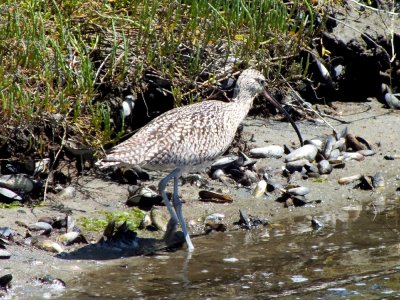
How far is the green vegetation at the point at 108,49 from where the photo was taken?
24.2 feet

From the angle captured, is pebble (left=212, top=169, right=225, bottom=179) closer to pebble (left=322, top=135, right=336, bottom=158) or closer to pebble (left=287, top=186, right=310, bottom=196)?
pebble (left=287, top=186, right=310, bottom=196)

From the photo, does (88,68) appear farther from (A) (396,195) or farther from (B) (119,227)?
(A) (396,195)

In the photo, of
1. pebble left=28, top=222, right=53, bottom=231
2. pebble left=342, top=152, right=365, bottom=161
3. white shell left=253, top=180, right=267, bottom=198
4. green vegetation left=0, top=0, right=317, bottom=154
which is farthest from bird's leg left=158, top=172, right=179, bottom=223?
pebble left=342, top=152, right=365, bottom=161

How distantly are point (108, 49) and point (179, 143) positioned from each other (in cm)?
157

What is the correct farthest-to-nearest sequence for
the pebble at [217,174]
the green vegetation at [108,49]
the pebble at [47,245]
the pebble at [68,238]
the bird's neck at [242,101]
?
the pebble at [217,174], the bird's neck at [242,101], the green vegetation at [108,49], the pebble at [68,238], the pebble at [47,245]

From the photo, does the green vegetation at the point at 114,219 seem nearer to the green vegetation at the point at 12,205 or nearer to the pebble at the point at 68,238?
the pebble at the point at 68,238

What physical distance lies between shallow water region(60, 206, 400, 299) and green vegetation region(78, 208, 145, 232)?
48cm

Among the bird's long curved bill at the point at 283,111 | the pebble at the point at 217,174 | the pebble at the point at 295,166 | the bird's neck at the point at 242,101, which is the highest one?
the bird's neck at the point at 242,101

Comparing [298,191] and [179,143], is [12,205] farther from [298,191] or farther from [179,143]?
[298,191]

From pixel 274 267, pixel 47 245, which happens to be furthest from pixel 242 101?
pixel 47 245

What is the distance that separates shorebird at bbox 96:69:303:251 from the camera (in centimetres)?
688

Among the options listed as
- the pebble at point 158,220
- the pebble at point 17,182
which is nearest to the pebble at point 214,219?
the pebble at point 158,220

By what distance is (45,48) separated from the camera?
7.47 metres

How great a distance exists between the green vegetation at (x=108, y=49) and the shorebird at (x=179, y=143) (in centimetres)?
53
